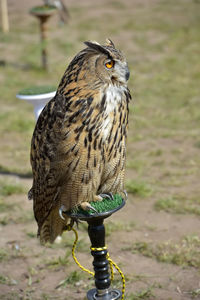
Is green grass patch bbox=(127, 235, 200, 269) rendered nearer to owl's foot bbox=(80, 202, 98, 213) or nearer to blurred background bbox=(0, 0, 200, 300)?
blurred background bbox=(0, 0, 200, 300)

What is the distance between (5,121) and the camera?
7.71 meters

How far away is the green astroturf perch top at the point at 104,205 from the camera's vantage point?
2798 millimetres

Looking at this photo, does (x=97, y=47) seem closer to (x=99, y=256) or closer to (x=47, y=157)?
(x=47, y=157)

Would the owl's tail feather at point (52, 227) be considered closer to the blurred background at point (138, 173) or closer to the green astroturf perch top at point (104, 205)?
the green astroturf perch top at point (104, 205)

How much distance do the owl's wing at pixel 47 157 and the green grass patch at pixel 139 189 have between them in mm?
2057

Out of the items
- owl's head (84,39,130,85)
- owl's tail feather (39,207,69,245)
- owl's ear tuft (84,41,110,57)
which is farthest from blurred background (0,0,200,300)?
owl's ear tuft (84,41,110,57)

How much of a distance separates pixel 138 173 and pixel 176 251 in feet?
5.90

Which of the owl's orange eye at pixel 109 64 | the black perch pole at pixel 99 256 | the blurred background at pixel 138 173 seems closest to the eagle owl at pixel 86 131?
the owl's orange eye at pixel 109 64

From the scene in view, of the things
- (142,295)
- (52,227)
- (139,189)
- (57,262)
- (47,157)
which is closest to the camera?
(47,157)

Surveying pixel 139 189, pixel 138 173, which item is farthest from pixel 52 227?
pixel 138 173

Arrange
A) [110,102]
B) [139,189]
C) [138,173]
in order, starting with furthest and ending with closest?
1. [138,173]
2. [139,189]
3. [110,102]

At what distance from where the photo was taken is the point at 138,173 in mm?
5836

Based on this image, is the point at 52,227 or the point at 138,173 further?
the point at 138,173

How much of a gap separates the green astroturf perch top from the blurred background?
927 mm
